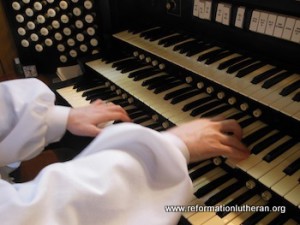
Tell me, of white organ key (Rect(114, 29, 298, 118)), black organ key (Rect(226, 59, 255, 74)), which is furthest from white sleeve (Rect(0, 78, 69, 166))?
black organ key (Rect(226, 59, 255, 74))

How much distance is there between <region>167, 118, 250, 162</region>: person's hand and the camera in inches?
31.4

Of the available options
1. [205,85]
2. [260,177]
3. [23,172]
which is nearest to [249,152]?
[260,177]

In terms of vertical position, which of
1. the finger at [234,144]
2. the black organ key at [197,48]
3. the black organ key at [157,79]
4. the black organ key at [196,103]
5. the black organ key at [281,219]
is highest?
the black organ key at [197,48]

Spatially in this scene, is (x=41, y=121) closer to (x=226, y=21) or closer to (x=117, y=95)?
(x=117, y=95)

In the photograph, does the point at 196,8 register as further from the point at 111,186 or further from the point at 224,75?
the point at 111,186

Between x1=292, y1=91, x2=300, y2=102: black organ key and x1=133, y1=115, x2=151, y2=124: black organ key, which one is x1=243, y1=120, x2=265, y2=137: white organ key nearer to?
x1=292, y1=91, x2=300, y2=102: black organ key

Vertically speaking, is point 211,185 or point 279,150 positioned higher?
point 279,150

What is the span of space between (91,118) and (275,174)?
2.07 ft

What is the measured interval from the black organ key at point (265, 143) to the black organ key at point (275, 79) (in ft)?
0.54

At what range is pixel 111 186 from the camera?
0.60 metres

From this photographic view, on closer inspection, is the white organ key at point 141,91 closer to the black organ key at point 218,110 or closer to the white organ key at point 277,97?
the black organ key at point 218,110

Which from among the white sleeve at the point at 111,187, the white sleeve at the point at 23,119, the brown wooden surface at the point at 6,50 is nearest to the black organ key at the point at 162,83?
the white sleeve at the point at 23,119

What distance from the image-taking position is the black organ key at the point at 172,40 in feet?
4.73

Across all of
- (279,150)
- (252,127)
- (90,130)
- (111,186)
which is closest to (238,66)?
(252,127)
